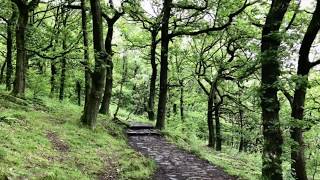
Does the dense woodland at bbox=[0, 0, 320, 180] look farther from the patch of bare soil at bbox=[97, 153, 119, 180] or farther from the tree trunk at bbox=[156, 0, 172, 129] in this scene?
the patch of bare soil at bbox=[97, 153, 119, 180]

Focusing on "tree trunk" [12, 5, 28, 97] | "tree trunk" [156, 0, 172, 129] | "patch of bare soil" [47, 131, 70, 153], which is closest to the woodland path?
"tree trunk" [156, 0, 172, 129]

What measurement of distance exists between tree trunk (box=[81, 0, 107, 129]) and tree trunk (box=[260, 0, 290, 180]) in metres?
7.42

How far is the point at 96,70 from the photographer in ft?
48.1

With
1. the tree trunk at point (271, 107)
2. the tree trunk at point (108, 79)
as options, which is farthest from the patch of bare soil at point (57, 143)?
the tree trunk at point (108, 79)

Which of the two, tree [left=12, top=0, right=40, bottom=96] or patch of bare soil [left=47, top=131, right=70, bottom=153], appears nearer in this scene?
patch of bare soil [left=47, top=131, right=70, bottom=153]

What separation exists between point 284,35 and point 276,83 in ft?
3.90

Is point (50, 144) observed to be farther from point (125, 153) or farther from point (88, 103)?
point (88, 103)

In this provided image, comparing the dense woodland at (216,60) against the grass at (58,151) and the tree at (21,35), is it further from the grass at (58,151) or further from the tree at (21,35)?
the grass at (58,151)

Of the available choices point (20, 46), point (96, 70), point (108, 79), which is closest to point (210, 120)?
point (108, 79)

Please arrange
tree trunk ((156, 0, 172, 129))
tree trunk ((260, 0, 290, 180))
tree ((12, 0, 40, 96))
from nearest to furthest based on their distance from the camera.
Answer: tree trunk ((260, 0, 290, 180)) → tree ((12, 0, 40, 96)) → tree trunk ((156, 0, 172, 129))

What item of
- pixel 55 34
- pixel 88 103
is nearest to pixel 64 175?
pixel 88 103

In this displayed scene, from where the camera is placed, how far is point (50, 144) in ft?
35.7

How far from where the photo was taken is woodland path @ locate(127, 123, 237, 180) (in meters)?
10.6

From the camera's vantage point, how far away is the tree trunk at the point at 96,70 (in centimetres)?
1432
